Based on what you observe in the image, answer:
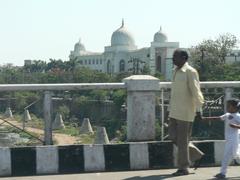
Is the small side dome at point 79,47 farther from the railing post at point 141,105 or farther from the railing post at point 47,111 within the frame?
the railing post at point 47,111

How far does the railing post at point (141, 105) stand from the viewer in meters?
8.38

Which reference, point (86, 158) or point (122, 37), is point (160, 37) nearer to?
point (122, 37)

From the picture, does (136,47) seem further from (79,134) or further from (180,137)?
(180,137)

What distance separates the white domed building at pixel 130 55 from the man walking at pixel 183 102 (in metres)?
85.4

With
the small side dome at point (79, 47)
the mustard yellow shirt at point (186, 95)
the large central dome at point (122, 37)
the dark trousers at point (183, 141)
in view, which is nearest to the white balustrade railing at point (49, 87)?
the mustard yellow shirt at point (186, 95)

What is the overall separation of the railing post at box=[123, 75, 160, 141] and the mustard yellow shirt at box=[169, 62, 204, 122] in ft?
3.28

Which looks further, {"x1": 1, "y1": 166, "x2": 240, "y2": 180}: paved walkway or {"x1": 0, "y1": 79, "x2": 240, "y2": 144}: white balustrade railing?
{"x1": 0, "y1": 79, "x2": 240, "y2": 144}: white balustrade railing

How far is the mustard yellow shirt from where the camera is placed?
7328mm

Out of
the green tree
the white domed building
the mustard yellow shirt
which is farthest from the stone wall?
the white domed building

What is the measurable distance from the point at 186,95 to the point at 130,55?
103998 millimetres

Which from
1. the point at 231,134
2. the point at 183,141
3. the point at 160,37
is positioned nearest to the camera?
the point at 231,134

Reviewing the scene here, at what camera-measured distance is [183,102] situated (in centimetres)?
739

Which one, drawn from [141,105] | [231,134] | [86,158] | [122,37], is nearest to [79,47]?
[122,37]

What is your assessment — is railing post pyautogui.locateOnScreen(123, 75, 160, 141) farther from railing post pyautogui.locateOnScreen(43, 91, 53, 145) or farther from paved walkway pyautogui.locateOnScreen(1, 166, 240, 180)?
railing post pyautogui.locateOnScreen(43, 91, 53, 145)
